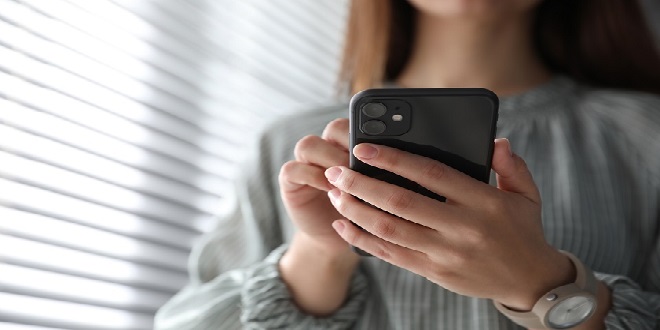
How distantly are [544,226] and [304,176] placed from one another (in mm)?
365

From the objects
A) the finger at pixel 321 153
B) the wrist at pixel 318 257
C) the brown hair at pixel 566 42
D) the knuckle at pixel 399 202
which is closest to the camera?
the knuckle at pixel 399 202

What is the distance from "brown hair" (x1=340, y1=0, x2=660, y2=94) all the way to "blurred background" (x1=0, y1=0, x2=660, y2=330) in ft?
0.69

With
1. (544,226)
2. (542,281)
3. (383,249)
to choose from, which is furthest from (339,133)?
(544,226)

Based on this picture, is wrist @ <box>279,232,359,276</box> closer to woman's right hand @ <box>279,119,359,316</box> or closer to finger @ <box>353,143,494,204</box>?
woman's right hand @ <box>279,119,359,316</box>

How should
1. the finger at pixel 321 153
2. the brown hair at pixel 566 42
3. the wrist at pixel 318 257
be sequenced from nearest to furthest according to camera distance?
the finger at pixel 321 153
the wrist at pixel 318 257
the brown hair at pixel 566 42

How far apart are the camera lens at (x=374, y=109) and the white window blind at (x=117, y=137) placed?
→ 0.44 meters

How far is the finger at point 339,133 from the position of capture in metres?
0.78

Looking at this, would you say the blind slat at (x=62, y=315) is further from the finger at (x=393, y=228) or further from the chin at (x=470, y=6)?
the chin at (x=470, y=6)

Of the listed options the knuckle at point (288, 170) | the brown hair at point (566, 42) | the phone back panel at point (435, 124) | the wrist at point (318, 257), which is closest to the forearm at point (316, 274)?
the wrist at point (318, 257)

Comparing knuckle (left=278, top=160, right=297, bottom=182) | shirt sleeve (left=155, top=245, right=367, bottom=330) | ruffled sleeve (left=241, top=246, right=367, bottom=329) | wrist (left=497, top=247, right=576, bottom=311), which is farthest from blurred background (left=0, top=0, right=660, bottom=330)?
wrist (left=497, top=247, right=576, bottom=311)

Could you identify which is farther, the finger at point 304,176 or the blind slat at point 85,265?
the blind slat at point 85,265

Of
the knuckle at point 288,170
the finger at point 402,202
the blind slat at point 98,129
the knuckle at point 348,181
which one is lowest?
the finger at point 402,202

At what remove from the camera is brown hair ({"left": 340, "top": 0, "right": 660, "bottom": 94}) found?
1222mm

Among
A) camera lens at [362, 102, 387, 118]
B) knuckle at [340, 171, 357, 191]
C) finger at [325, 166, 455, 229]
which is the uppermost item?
camera lens at [362, 102, 387, 118]
